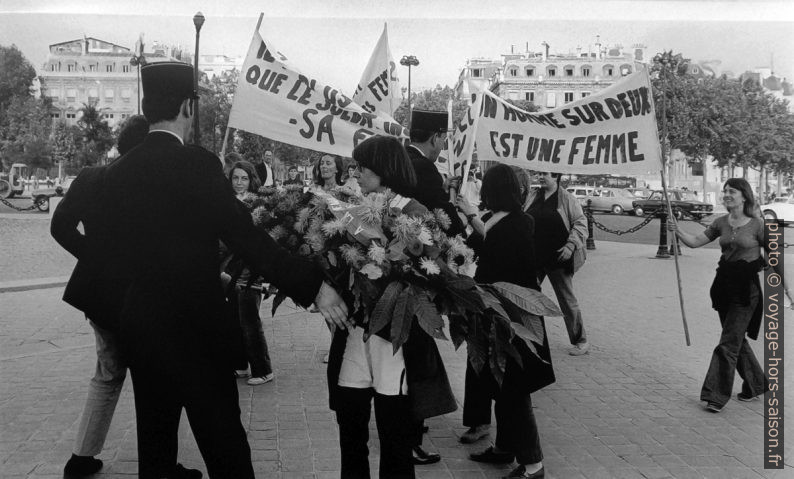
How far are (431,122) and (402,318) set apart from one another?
2.13 metres

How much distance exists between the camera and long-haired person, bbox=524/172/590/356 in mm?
7281

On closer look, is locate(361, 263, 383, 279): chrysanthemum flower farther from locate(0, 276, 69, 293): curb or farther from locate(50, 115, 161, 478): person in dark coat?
locate(0, 276, 69, 293): curb

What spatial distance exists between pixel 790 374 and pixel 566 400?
2244mm

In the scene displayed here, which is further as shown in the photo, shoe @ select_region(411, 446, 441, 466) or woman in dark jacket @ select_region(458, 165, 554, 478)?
A: shoe @ select_region(411, 446, 441, 466)

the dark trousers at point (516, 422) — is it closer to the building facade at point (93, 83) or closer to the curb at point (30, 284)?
the curb at point (30, 284)

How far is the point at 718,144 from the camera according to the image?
160 feet

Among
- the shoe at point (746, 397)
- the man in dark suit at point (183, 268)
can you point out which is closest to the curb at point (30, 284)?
the man in dark suit at point (183, 268)

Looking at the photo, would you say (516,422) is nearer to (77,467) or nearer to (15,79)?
(77,467)

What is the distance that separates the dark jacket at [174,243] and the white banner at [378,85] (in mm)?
5344

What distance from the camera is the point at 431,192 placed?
4168mm

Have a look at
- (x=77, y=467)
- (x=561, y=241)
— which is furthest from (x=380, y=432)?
(x=561, y=241)

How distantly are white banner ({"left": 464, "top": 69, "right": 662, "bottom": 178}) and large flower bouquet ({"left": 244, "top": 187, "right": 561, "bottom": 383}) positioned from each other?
296 cm

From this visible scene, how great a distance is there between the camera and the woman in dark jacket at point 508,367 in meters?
4.12

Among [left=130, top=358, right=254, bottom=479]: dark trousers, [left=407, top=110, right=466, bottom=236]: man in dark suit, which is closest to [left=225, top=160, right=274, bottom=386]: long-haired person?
[left=407, top=110, right=466, bottom=236]: man in dark suit
